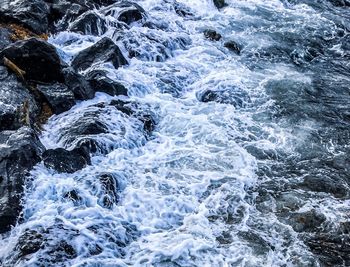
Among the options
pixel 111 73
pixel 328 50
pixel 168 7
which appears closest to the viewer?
pixel 111 73

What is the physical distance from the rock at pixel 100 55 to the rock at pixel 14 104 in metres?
2.14

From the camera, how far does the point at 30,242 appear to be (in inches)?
255

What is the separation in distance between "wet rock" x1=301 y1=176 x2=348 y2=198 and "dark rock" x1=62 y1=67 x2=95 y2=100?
5.62 m

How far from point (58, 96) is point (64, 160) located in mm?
2283

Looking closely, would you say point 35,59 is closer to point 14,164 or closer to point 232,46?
point 14,164

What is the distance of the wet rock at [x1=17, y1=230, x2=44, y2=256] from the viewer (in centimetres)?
636

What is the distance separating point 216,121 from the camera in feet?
34.2

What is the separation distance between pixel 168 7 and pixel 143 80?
6194 millimetres

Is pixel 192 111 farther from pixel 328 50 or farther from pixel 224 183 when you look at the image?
pixel 328 50

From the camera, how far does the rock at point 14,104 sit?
341 inches

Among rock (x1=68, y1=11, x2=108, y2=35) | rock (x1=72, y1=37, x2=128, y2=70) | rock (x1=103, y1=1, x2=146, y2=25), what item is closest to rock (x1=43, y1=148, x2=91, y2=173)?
rock (x1=72, y1=37, x2=128, y2=70)

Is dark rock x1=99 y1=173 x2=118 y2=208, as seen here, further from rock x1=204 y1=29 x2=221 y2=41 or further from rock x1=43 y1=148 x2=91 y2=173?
rock x1=204 y1=29 x2=221 y2=41

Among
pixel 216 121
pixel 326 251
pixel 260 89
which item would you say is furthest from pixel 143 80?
pixel 326 251

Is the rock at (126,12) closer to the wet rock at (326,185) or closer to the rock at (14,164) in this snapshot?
the rock at (14,164)
